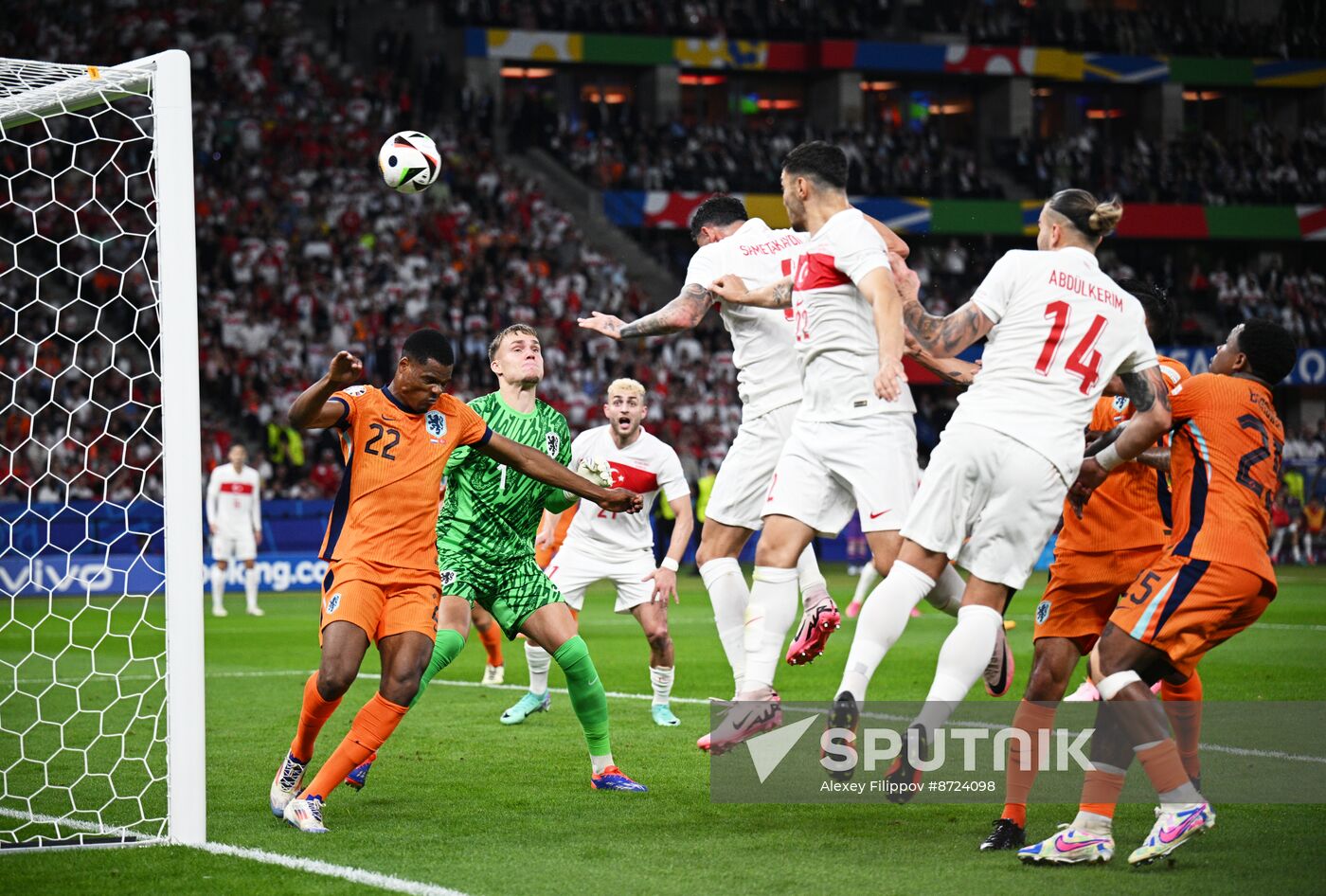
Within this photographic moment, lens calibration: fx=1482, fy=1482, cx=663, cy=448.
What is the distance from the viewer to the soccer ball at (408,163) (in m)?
8.98

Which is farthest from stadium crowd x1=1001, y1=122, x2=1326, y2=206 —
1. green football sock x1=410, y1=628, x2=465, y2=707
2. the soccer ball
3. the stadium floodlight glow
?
green football sock x1=410, y1=628, x2=465, y2=707

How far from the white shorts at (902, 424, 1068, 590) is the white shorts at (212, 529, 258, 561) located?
16698mm

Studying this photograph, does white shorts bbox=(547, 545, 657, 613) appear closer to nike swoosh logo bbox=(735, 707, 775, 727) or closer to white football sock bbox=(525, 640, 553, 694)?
white football sock bbox=(525, 640, 553, 694)

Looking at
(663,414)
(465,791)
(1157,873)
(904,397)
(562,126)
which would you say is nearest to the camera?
(1157,873)

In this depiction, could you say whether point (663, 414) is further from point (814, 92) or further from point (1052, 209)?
point (1052, 209)

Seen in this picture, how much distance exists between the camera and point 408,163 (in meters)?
9.00

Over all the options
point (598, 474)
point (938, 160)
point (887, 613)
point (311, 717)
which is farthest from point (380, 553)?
point (938, 160)

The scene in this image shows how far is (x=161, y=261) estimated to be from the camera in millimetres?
6637

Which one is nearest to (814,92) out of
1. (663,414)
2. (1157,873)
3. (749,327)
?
(663,414)

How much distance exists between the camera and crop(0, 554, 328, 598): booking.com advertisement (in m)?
22.2

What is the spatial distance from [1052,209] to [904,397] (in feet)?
3.82

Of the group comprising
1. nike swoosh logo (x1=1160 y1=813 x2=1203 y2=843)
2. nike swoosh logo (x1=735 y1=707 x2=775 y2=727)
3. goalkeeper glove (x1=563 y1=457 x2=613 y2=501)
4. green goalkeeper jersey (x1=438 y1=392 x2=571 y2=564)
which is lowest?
nike swoosh logo (x1=1160 y1=813 x2=1203 y2=843)

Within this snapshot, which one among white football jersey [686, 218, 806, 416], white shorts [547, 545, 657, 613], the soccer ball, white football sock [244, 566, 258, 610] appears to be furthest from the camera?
white football sock [244, 566, 258, 610]

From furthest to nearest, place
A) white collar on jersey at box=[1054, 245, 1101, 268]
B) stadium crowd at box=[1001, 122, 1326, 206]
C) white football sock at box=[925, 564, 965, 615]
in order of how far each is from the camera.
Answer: stadium crowd at box=[1001, 122, 1326, 206] → white football sock at box=[925, 564, 965, 615] → white collar on jersey at box=[1054, 245, 1101, 268]
